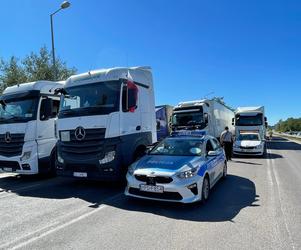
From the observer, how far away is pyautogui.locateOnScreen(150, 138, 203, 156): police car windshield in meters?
8.00

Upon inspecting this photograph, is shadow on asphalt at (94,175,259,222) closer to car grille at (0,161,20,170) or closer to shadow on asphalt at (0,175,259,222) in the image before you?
shadow on asphalt at (0,175,259,222)

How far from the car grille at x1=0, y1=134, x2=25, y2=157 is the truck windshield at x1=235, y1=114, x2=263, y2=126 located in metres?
17.3

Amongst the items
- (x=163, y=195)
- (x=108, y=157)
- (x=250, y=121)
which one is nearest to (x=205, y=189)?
(x=163, y=195)

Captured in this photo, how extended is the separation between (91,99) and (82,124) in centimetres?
76

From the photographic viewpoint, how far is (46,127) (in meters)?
10.5

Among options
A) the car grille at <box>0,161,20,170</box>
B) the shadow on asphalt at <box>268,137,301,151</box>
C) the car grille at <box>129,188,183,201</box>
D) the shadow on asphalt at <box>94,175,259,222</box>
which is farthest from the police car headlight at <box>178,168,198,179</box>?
the shadow on asphalt at <box>268,137,301,151</box>

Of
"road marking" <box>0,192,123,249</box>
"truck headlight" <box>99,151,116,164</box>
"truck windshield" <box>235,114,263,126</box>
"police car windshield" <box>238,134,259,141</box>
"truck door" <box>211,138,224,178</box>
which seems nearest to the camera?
"road marking" <box>0,192,123,249</box>

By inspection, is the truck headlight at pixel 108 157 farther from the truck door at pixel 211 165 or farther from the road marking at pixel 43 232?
the truck door at pixel 211 165

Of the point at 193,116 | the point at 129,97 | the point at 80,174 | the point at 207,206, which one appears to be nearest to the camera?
the point at 207,206

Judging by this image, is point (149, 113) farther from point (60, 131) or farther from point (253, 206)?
point (253, 206)

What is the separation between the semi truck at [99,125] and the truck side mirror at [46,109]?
1.53 metres

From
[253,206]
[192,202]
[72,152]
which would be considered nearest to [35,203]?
[72,152]

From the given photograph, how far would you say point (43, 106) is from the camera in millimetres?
10422

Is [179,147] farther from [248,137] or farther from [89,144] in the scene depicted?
[248,137]
